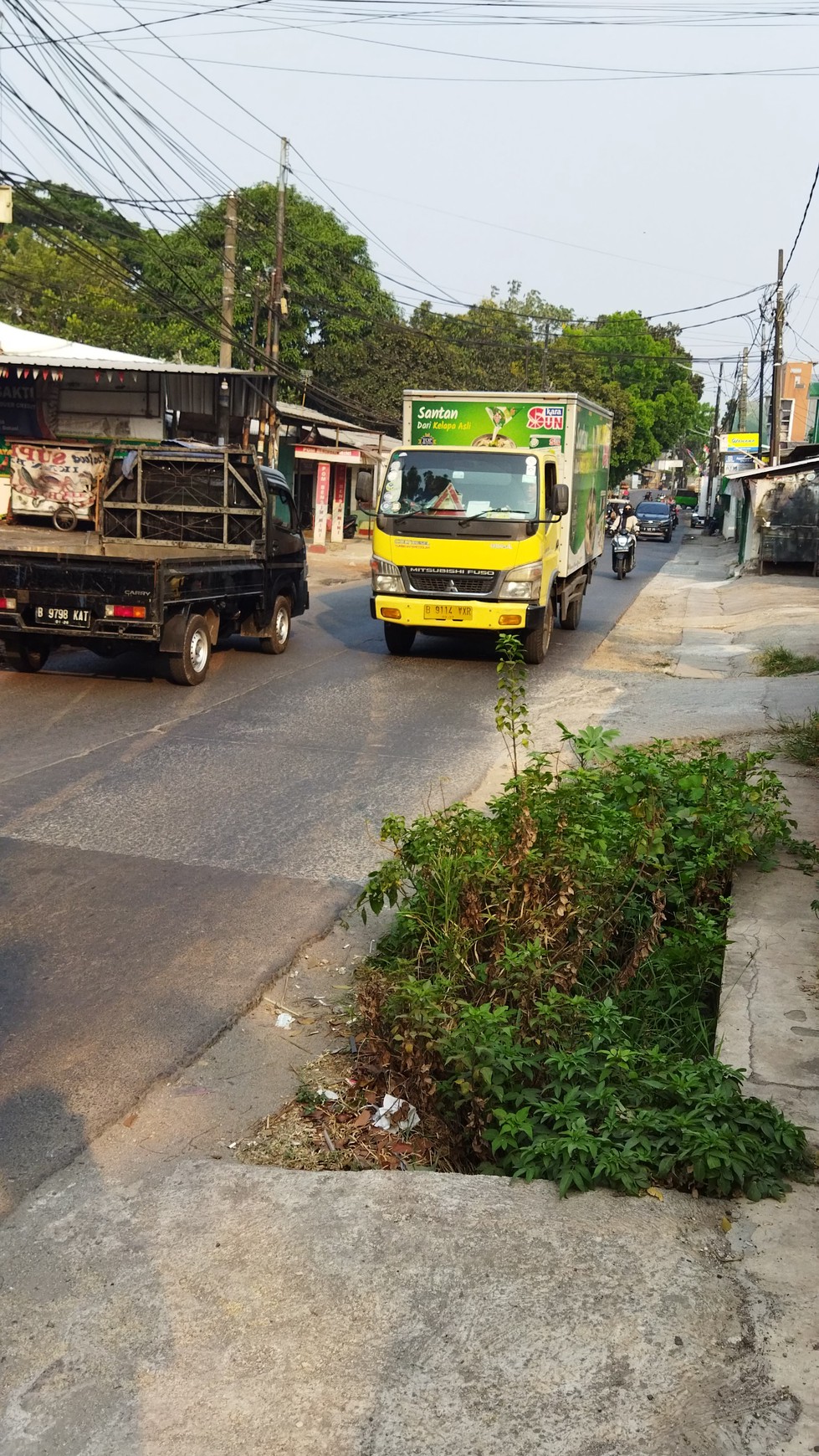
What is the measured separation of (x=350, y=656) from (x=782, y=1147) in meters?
11.8

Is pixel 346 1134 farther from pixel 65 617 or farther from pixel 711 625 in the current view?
pixel 711 625

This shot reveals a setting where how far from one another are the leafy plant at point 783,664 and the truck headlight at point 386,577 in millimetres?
4129

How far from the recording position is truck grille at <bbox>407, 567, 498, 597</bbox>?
13922mm

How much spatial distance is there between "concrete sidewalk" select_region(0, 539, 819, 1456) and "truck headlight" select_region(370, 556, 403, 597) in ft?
34.2

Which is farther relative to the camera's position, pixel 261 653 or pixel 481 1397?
pixel 261 653

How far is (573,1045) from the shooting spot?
13.8 ft

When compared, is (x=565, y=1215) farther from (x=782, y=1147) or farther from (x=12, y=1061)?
(x=12, y=1061)

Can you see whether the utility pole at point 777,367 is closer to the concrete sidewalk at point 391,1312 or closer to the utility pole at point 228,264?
the utility pole at point 228,264

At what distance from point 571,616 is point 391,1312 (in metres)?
15.9

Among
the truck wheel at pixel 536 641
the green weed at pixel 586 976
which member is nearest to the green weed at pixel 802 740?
the green weed at pixel 586 976

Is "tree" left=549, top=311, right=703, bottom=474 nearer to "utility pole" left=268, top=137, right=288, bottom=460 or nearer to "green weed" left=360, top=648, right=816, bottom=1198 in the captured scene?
"utility pole" left=268, top=137, right=288, bottom=460

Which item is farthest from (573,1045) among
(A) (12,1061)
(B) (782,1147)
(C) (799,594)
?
(C) (799,594)

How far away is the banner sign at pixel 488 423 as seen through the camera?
1590cm

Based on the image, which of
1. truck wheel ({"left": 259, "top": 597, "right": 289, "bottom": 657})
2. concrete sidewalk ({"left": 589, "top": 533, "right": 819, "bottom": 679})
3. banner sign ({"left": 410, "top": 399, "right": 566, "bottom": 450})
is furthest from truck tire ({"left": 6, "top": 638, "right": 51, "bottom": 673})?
concrete sidewalk ({"left": 589, "top": 533, "right": 819, "bottom": 679})
